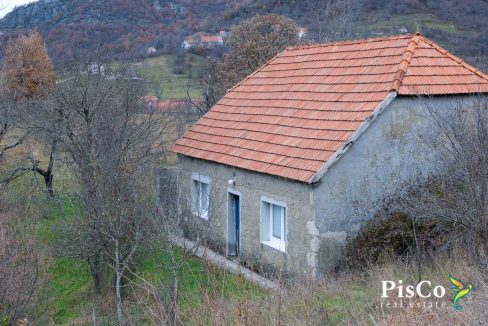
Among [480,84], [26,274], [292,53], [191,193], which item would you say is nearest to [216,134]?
[191,193]

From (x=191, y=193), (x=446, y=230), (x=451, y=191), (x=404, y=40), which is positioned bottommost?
(x=191, y=193)

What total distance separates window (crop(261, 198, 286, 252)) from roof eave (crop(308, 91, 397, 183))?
1.74 metres

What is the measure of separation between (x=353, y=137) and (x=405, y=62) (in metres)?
2.42

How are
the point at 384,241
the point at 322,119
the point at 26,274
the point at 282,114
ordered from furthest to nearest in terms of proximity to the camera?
the point at 282,114
the point at 322,119
the point at 384,241
the point at 26,274

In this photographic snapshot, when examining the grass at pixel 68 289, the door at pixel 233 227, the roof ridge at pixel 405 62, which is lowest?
the grass at pixel 68 289

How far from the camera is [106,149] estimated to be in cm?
1395

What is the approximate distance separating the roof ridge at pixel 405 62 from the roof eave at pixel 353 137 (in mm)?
239

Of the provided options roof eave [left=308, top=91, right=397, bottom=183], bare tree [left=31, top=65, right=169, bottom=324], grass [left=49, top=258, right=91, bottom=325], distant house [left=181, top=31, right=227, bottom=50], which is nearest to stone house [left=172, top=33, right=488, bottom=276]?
roof eave [left=308, top=91, right=397, bottom=183]

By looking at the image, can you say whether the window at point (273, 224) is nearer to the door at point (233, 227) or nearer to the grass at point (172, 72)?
the door at point (233, 227)

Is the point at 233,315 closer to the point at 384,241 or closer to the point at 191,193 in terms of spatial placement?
the point at 384,241

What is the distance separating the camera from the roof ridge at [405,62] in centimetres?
1288

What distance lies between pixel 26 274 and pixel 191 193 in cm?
745

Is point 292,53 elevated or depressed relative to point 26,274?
elevated

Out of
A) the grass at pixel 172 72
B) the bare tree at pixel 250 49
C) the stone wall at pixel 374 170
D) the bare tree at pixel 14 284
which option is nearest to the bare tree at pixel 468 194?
the stone wall at pixel 374 170
